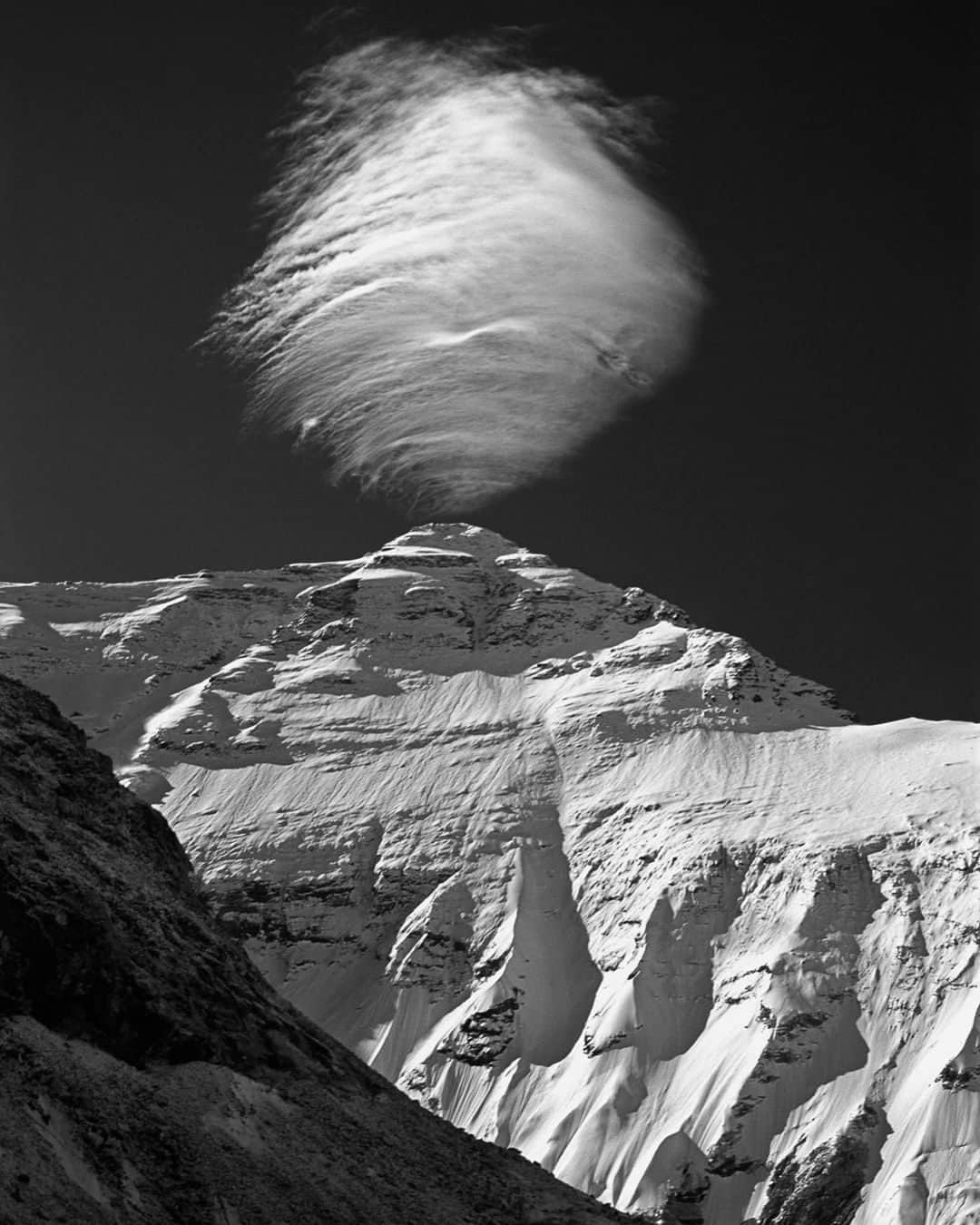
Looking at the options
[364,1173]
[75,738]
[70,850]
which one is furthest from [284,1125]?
[75,738]

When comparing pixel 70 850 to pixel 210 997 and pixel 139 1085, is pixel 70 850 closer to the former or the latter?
pixel 210 997

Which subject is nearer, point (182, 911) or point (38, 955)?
point (38, 955)

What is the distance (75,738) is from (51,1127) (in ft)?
115

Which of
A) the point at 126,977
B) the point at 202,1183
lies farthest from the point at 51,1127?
the point at 126,977

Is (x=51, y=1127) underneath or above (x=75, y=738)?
underneath

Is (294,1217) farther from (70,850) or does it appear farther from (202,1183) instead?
(70,850)

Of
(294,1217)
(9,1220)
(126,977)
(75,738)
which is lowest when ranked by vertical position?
(9,1220)

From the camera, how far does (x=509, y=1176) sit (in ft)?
274

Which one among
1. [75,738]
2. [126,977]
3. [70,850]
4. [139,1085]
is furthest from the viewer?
[75,738]

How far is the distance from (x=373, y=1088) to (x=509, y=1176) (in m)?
7.67

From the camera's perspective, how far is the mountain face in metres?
69.4

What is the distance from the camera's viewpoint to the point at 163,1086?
7625 cm

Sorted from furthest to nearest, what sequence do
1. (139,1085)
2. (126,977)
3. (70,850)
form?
(70,850)
(126,977)
(139,1085)

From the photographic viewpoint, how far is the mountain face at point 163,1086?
69.4 m
